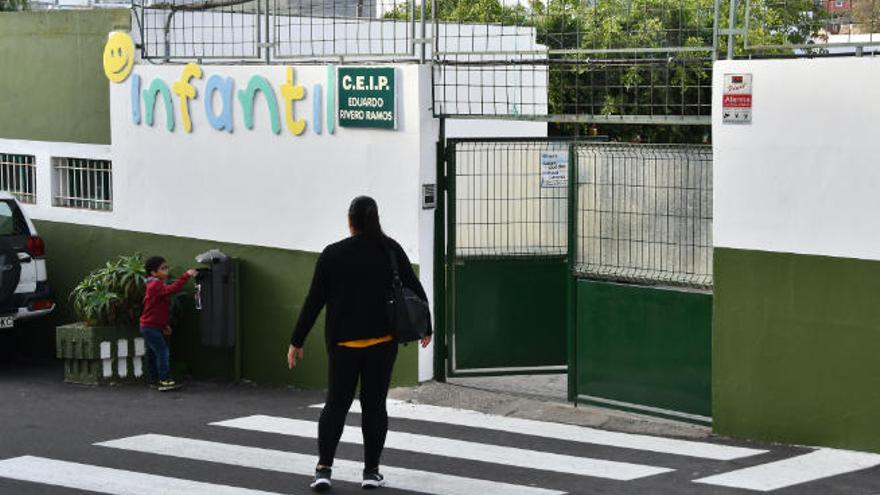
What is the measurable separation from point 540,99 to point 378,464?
564 centimetres

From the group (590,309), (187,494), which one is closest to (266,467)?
(187,494)

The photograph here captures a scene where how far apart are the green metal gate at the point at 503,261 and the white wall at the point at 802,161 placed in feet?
7.66

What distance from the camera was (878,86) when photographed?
32.2 ft

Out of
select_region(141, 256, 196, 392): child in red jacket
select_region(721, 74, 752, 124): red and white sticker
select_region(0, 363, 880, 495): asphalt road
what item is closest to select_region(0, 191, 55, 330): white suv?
select_region(141, 256, 196, 392): child in red jacket

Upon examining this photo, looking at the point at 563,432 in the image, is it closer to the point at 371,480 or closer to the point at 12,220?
the point at 371,480

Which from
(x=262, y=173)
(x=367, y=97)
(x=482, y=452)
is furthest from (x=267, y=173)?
(x=482, y=452)

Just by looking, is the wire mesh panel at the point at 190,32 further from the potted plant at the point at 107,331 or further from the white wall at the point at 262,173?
the potted plant at the point at 107,331

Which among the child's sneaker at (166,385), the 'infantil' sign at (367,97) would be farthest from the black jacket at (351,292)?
the child's sneaker at (166,385)

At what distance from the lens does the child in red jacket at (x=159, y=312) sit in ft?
45.6

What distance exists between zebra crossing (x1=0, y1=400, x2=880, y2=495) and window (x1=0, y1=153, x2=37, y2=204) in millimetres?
6009

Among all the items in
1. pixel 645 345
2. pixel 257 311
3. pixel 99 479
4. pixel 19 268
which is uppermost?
pixel 19 268

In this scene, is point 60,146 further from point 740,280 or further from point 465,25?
point 740,280

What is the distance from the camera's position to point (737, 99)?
10.6 metres

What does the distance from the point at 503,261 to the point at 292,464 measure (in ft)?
10.7
